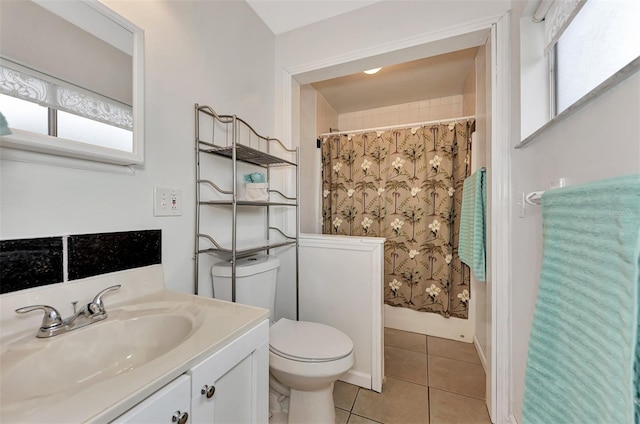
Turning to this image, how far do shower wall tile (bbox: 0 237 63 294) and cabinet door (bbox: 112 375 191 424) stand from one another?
518 millimetres

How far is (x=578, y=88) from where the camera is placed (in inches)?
35.2

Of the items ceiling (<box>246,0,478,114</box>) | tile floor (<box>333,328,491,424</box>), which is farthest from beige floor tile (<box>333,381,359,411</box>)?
ceiling (<box>246,0,478,114</box>)

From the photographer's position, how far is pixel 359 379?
1572 millimetres

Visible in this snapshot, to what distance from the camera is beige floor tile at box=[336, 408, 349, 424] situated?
1.31 meters

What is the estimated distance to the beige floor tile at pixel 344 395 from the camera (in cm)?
142

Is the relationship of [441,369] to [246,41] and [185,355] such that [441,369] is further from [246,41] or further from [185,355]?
[246,41]

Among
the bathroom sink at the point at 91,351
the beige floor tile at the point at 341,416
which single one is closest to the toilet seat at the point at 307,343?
the beige floor tile at the point at 341,416

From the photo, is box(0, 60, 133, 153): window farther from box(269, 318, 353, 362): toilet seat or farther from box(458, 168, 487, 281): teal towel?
box(458, 168, 487, 281): teal towel

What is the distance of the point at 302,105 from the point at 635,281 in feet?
6.98

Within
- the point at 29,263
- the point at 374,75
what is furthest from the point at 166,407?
the point at 374,75

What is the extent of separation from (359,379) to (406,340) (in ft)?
2.48

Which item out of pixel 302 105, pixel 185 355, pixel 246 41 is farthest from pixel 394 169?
pixel 185 355

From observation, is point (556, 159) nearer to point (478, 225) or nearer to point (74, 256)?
point (478, 225)

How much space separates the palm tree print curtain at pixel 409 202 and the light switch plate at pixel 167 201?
4.90ft
